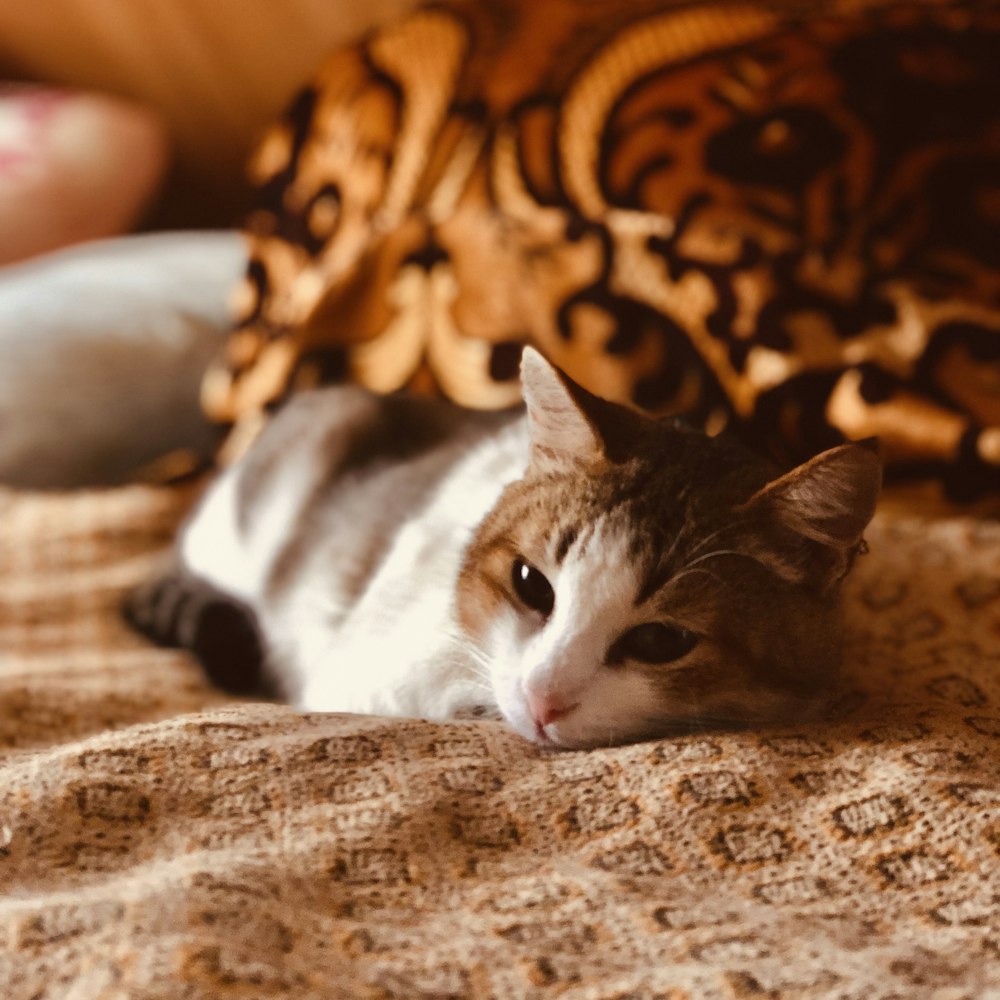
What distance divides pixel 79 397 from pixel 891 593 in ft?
3.83

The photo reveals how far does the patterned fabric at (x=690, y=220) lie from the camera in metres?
1.33

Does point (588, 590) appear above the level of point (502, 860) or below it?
above

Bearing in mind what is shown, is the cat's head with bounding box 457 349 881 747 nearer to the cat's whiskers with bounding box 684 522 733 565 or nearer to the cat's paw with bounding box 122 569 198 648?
the cat's whiskers with bounding box 684 522 733 565

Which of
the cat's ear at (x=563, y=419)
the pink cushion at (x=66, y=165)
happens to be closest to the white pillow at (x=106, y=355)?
the pink cushion at (x=66, y=165)

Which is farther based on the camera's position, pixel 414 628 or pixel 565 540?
pixel 414 628

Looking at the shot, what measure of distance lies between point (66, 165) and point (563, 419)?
53.8 inches

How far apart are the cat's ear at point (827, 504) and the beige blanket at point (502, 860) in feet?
0.46

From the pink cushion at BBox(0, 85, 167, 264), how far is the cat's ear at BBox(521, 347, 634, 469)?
131 cm

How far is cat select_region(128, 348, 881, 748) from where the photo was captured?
2.83 ft

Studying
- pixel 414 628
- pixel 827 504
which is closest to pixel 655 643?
pixel 827 504

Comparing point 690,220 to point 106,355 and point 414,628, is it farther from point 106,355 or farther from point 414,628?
point 106,355

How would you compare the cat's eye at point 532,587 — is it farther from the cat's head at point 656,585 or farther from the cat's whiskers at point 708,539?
the cat's whiskers at point 708,539

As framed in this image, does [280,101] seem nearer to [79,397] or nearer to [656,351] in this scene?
[79,397]

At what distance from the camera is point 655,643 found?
0.87m
